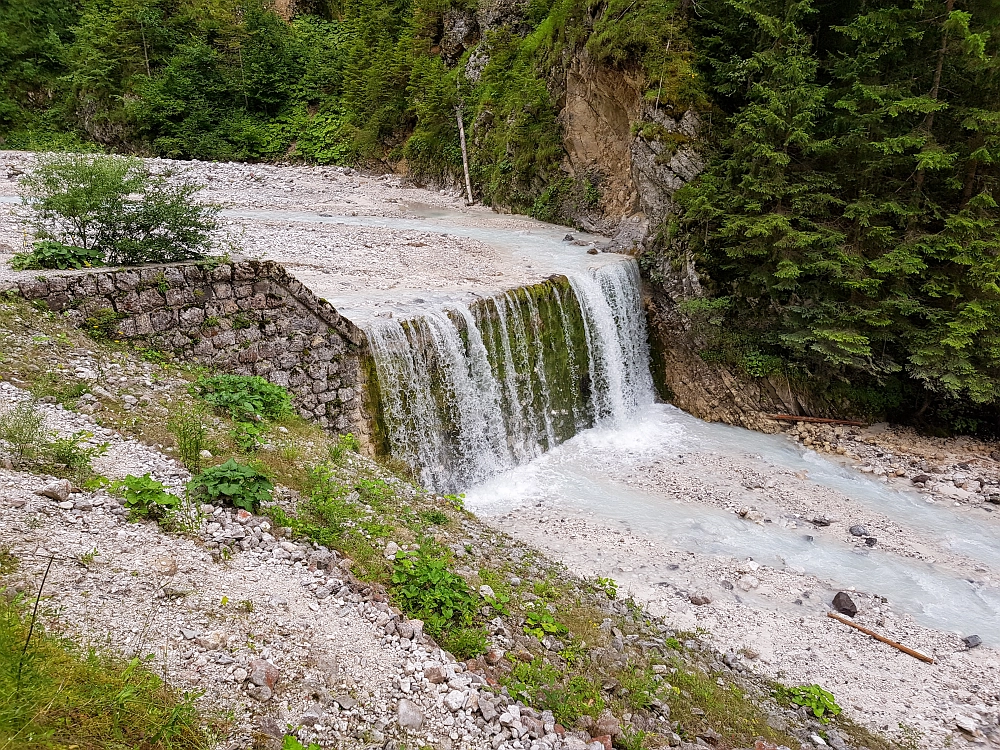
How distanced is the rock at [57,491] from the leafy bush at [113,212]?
14.2 ft

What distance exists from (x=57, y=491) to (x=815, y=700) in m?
6.84

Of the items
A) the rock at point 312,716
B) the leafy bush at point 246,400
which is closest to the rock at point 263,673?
the rock at point 312,716

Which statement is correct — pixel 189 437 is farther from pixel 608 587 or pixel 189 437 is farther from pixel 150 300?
pixel 608 587

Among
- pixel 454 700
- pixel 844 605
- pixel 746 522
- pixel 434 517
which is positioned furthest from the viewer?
pixel 746 522

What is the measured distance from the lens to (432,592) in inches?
179

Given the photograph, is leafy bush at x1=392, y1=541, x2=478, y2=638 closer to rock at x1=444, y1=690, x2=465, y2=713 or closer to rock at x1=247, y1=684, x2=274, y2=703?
rock at x1=444, y1=690, x2=465, y2=713

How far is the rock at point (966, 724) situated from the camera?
5.65 metres

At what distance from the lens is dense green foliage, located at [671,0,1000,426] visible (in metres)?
10.2

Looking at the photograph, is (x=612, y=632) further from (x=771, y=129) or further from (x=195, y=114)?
(x=195, y=114)

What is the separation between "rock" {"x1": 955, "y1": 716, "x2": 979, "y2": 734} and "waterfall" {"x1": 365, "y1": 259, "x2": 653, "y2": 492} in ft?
22.5

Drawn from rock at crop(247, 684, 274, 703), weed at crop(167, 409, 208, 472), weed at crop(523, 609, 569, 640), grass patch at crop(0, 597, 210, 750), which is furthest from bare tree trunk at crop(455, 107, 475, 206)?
grass patch at crop(0, 597, 210, 750)

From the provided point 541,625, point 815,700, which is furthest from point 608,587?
point 815,700

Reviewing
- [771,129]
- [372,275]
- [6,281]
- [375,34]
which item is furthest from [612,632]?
[375,34]

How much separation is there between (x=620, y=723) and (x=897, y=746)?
331 centimetres
